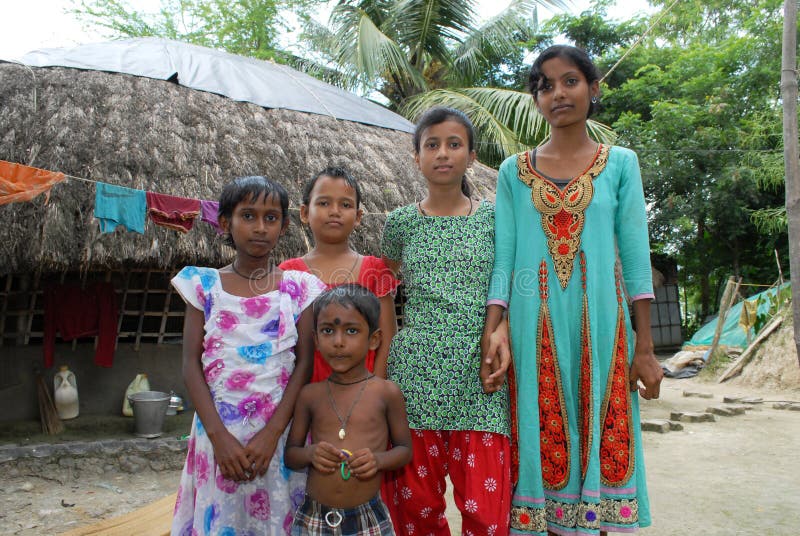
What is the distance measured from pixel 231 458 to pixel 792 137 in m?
6.16

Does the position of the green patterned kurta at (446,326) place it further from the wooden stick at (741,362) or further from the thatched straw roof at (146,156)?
the wooden stick at (741,362)

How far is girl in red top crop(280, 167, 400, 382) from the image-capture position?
2.17 m

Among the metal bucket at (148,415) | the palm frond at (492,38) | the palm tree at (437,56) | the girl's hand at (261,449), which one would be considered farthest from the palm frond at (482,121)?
the girl's hand at (261,449)

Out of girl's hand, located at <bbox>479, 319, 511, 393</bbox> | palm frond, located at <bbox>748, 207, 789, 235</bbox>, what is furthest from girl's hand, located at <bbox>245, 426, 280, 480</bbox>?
palm frond, located at <bbox>748, 207, 789, 235</bbox>

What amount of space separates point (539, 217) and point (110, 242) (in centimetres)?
418

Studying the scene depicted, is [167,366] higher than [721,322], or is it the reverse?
[721,322]

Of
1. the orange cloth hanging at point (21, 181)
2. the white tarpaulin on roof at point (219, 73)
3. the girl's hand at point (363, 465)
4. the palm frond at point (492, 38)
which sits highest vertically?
the palm frond at point (492, 38)

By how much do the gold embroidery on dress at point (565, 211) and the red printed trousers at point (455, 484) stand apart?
1.91 feet

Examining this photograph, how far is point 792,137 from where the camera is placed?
586 centimetres

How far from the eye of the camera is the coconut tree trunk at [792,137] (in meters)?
5.64

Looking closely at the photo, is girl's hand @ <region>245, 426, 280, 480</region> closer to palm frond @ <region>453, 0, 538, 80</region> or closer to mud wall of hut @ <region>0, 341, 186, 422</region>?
mud wall of hut @ <region>0, 341, 186, 422</region>

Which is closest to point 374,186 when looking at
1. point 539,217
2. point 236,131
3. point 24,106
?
point 236,131

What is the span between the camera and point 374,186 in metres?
6.51

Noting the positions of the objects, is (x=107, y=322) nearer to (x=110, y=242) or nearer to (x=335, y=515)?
(x=110, y=242)
